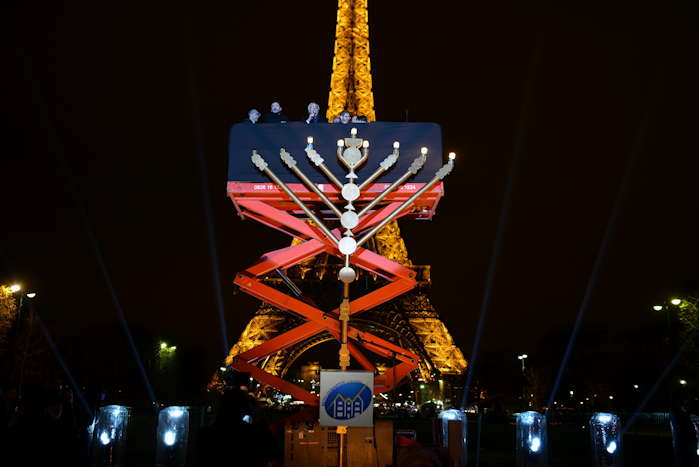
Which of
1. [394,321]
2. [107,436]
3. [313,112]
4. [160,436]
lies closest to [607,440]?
[160,436]

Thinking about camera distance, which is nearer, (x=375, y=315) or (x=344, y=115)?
(x=344, y=115)

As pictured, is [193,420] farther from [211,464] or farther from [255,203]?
[211,464]

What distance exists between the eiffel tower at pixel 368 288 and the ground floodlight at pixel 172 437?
3186cm

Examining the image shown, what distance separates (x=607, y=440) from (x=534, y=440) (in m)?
1.12

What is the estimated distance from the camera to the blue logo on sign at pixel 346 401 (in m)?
Answer: 7.73

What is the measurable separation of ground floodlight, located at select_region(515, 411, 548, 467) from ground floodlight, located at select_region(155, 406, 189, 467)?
220 inches

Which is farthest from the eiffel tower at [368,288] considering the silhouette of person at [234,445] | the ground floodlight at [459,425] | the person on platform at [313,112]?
the silhouette of person at [234,445]

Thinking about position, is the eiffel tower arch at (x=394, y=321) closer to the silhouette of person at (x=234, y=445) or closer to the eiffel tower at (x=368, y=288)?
the eiffel tower at (x=368, y=288)

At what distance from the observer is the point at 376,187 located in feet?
38.3

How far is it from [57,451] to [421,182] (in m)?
8.21

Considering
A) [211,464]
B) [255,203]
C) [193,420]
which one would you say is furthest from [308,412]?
[193,420]

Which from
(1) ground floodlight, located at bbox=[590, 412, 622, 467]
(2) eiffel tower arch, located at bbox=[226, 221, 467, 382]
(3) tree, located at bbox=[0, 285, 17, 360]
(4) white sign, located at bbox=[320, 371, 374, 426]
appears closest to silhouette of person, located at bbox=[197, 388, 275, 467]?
(4) white sign, located at bbox=[320, 371, 374, 426]

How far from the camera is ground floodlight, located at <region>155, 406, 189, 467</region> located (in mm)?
10820

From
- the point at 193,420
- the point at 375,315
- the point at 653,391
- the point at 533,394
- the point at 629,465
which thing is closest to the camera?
the point at 629,465
